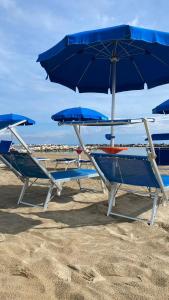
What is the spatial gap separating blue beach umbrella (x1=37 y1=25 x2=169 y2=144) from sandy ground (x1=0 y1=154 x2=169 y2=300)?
265cm

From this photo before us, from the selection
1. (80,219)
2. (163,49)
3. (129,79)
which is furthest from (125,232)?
(129,79)

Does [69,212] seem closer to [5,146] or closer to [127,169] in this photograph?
[127,169]

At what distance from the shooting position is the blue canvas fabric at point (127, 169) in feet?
13.1

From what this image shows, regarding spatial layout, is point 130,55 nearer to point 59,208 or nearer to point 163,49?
point 163,49

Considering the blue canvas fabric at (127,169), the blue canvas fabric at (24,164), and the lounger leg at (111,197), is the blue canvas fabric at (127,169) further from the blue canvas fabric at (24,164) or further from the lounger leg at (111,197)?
the blue canvas fabric at (24,164)

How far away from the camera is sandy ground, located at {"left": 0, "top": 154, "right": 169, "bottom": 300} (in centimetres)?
226

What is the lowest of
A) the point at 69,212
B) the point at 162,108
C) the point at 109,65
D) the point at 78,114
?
the point at 69,212

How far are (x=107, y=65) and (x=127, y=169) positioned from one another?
4189 mm

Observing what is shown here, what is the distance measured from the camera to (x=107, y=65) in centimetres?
767

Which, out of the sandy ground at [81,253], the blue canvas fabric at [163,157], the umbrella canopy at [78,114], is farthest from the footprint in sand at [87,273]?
the umbrella canopy at [78,114]

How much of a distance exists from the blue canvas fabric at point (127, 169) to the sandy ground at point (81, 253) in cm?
54

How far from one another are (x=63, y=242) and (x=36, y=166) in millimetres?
1708

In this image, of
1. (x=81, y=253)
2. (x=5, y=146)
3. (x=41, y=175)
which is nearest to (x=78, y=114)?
(x=5, y=146)

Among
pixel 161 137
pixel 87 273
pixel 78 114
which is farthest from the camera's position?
pixel 78 114
